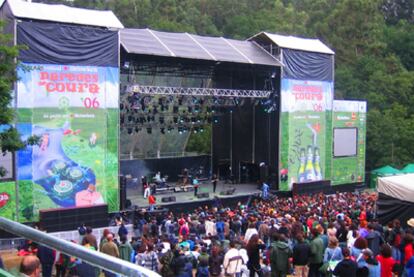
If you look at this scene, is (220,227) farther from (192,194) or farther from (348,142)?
(348,142)

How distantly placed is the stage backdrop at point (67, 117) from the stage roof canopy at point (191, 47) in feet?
5.65

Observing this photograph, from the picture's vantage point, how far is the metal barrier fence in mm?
1870

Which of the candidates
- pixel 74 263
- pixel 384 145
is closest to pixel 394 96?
pixel 384 145

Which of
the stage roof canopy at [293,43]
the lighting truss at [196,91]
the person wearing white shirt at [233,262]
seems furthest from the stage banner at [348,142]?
the person wearing white shirt at [233,262]

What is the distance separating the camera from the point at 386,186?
12.1 meters

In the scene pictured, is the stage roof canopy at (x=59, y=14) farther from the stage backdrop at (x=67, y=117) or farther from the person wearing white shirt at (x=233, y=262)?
the person wearing white shirt at (x=233, y=262)

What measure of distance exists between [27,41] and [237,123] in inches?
589

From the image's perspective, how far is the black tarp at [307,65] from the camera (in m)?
25.3

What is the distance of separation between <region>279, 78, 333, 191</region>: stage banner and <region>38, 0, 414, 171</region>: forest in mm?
7398

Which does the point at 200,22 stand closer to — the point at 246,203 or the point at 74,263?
the point at 246,203

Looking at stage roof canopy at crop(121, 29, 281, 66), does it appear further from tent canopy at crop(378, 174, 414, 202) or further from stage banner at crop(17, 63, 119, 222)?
tent canopy at crop(378, 174, 414, 202)

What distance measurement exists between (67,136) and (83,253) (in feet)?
53.9

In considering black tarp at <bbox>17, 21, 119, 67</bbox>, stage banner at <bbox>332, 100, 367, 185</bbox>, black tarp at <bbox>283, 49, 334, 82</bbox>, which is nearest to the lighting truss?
black tarp at <bbox>283, 49, 334, 82</bbox>

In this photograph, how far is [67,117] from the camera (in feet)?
59.1
